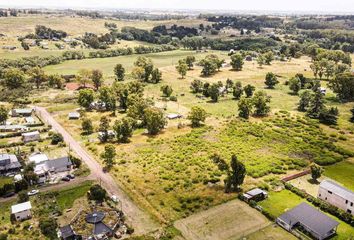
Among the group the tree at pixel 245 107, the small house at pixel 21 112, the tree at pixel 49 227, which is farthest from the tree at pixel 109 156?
the tree at pixel 245 107

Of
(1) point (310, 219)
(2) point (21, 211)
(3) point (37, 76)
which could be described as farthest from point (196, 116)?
(3) point (37, 76)

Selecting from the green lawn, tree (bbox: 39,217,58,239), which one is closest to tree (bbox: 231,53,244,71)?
the green lawn

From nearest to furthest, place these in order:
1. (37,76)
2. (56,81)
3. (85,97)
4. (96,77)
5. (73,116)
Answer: (73,116), (85,97), (96,77), (37,76), (56,81)

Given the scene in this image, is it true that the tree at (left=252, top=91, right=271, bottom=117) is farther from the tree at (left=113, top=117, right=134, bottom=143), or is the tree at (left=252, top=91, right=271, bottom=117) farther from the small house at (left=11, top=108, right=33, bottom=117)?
the small house at (left=11, top=108, right=33, bottom=117)

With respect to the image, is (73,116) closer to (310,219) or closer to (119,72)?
(119,72)

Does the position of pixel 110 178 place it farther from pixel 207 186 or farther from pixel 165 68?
pixel 165 68

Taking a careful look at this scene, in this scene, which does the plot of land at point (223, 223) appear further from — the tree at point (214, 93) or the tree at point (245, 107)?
the tree at point (214, 93)
